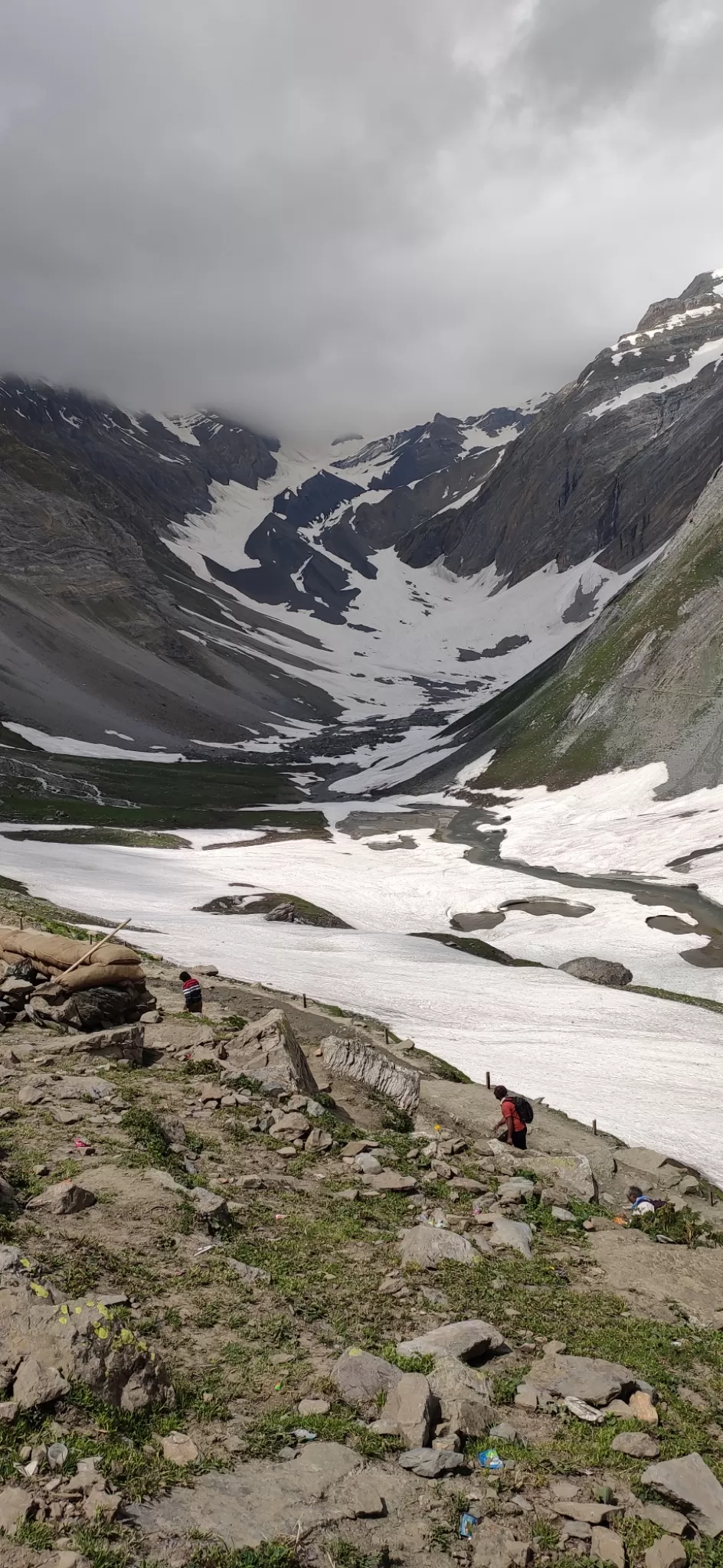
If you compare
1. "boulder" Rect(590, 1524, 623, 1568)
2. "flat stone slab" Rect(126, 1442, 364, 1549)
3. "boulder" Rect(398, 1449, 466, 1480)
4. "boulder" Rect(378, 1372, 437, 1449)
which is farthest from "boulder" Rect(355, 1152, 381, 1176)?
"boulder" Rect(590, 1524, 623, 1568)

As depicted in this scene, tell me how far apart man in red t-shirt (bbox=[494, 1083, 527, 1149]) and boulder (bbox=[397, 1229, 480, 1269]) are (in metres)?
6.97

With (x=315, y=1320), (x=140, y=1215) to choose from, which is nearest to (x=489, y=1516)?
(x=315, y=1320)

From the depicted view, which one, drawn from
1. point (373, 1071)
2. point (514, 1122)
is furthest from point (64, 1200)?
point (514, 1122)

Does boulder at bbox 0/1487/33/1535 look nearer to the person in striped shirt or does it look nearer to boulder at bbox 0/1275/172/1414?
boulder at bbox 0/1275/172/1414

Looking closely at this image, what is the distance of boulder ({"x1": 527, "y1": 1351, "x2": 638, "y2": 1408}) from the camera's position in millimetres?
10492

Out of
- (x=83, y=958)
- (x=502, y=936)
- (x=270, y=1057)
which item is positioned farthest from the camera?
(x=502, y=936)

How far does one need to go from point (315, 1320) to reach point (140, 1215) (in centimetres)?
311

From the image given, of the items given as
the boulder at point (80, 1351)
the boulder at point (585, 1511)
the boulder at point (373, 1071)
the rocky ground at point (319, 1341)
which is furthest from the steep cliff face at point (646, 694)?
the boulder at point (80, 1351)

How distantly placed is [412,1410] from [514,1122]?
1237cm

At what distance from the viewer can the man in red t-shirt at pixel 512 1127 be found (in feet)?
69.5

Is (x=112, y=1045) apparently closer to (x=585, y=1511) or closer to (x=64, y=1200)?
(x=64, y=1200)

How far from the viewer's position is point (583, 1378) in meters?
10.8

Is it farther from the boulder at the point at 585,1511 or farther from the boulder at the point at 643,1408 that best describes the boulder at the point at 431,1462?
the boulder at the point at 643,1408

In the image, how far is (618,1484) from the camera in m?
9.01
